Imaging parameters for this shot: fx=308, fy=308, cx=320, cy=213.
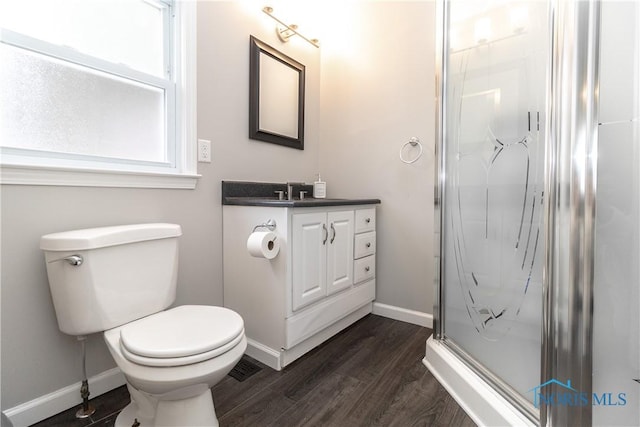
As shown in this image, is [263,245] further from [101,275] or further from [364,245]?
[364,245]

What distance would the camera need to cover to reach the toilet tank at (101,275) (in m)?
1.09

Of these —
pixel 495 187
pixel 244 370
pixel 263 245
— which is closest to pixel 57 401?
pixel 244 370

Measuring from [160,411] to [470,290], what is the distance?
1332 millimetres

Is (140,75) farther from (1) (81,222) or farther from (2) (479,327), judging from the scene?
(2) (479,327)

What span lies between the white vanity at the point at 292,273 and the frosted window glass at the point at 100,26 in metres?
0.83

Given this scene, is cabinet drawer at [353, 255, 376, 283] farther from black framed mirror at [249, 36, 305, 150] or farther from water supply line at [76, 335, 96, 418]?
water supply line at [76, 335, 96, 418]

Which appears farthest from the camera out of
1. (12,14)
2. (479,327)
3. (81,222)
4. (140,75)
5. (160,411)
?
(140,75)

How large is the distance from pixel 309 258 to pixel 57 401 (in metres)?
1.18

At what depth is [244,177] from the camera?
1.93 m

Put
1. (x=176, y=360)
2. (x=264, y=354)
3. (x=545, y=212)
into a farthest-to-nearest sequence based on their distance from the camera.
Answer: (x=264, y=354) < (x=545, y=212) < (x=176, y=360)

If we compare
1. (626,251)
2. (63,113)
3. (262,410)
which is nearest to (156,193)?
(63,113)

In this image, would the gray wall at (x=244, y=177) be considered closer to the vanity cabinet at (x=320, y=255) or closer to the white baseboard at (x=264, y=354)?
the white baseboard at (x=264, y=354)

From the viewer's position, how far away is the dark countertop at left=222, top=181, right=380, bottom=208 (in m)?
1.52

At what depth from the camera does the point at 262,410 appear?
126cm
